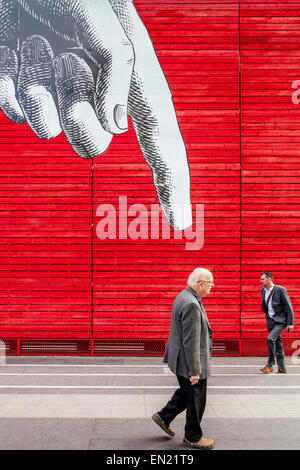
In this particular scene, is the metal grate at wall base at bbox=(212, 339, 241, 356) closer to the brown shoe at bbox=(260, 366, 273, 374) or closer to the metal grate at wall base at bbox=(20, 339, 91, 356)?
the brown shoe at bbox=(260, 366, 273, 374)

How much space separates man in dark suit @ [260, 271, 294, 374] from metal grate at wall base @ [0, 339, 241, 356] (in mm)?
1709

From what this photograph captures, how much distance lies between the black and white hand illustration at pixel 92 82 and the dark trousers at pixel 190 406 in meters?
5.80

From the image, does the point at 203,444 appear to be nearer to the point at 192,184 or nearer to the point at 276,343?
the point at 276,343

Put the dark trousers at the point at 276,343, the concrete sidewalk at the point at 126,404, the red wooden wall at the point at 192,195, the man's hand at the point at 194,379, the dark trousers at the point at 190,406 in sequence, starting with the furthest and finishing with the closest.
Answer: the red wooden wall at the point at 192,195
the dark trousers at the point at 276,343
the concrete sidewalk at the point at 126,404
the dark trousers at the point at 190,406
the man's hand at the point at 194,379

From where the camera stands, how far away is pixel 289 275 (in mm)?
11492

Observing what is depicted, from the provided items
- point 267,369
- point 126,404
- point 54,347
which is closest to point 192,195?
point 267,369

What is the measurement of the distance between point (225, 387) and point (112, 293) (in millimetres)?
3525

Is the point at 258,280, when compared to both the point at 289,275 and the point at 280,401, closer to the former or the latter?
the point at 289,275

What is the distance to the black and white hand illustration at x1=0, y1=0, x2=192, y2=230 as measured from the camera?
11.4 m

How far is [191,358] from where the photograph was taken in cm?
569

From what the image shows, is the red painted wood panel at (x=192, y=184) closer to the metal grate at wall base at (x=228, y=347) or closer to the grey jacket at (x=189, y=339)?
the metal grate at wall base at (x=228, y=347)

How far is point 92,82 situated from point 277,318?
5693mm

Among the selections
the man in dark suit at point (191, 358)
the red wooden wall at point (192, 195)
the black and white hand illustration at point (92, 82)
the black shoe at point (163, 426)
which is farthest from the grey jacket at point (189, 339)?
the black and white hand illustration at point (92, 82)

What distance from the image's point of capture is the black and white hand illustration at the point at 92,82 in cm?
1138
